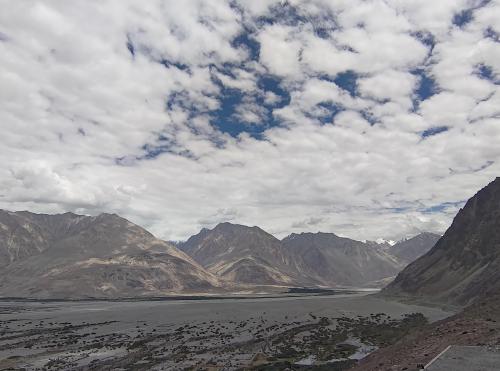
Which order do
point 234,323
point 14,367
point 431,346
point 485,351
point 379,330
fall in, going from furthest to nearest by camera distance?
point 234,323 → point 379,330 → point 14,367 → point 431,346 → point 485,351

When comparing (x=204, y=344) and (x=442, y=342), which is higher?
(x=442, y=342)

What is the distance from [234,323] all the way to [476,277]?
97.2 metres

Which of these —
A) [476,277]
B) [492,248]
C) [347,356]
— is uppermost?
[492,248]

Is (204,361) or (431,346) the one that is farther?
(204,361)

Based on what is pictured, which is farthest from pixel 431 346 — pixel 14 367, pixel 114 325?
pixel 114 325

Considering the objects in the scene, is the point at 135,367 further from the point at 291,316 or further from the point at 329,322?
the point at 291,316

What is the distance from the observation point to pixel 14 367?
195 ft

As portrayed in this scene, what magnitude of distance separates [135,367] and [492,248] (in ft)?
563

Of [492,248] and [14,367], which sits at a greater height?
[492,248]

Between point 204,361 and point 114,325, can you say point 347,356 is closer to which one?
point 204,361

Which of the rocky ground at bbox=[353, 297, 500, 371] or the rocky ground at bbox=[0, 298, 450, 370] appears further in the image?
the rocky ground at bbox=[0, 298, 450, 370]

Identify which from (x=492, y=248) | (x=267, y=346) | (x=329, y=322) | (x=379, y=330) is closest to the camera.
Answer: (x=267, y=346)

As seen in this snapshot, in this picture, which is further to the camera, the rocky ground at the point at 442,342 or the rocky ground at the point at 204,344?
the rocky ground at the point at 204,344

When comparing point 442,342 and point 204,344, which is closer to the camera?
point 442,342
